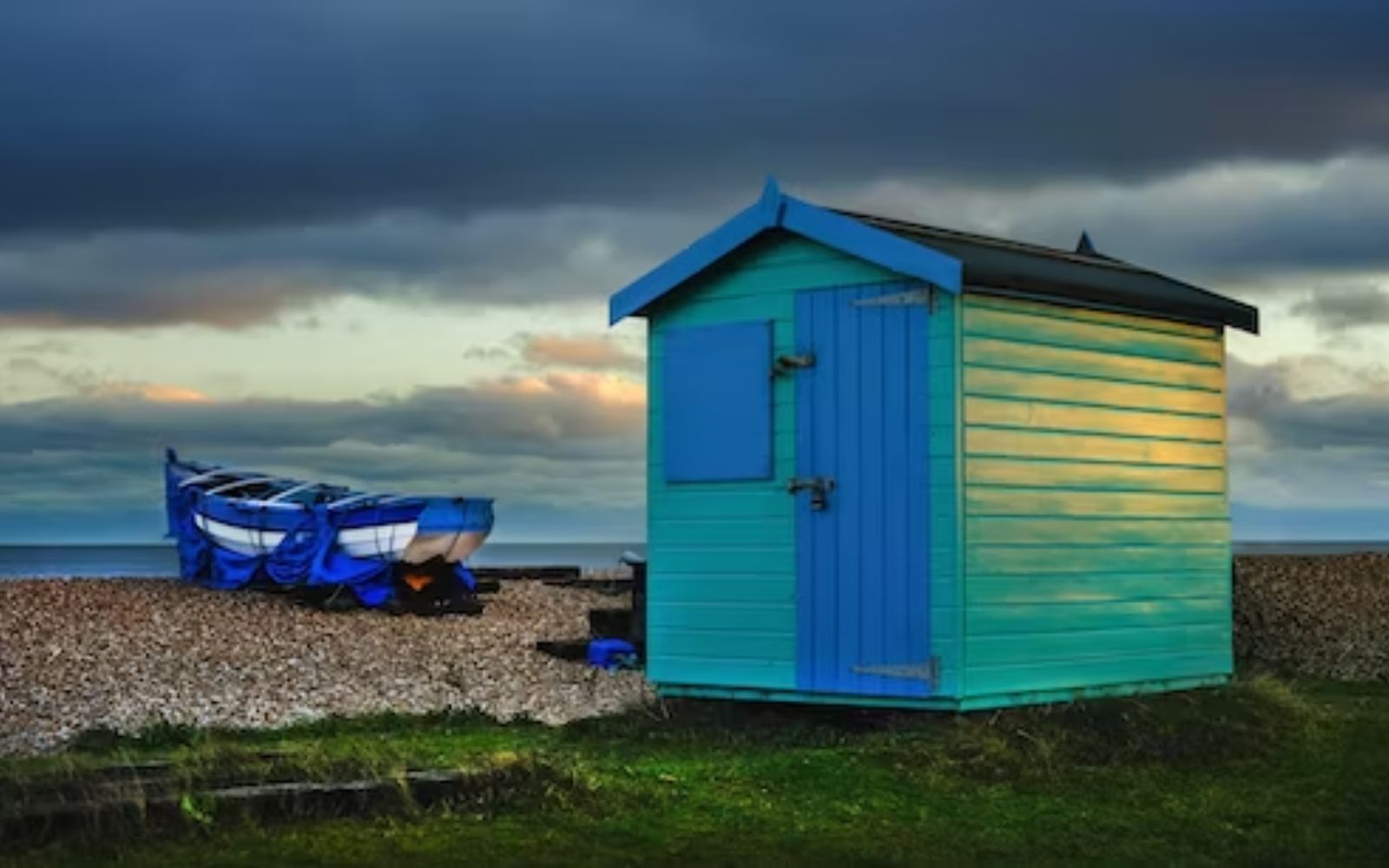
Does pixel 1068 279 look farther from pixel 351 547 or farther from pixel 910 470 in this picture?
pixel 351 547

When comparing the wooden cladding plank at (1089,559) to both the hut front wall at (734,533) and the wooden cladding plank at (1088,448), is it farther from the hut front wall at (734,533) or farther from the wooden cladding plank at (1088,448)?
the hut front wall at (734,533)

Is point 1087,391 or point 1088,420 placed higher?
point 1087,391

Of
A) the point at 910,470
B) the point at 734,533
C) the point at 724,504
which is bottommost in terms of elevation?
the point at 734,533

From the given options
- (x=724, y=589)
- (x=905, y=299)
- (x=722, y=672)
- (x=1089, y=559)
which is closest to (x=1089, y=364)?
(x=1089, y=559)

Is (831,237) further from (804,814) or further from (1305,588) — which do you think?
(1305,588)

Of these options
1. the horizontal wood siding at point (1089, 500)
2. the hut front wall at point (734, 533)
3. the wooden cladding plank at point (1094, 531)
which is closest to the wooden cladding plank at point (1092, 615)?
the horizontal wood siding at point (1089, 500)

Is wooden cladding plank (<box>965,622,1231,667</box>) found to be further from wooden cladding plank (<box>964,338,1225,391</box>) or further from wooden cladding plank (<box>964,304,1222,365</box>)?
wooden cladding plank (<box>964,304,1222,365</box>)

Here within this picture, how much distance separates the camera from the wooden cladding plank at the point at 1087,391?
12.6 metres

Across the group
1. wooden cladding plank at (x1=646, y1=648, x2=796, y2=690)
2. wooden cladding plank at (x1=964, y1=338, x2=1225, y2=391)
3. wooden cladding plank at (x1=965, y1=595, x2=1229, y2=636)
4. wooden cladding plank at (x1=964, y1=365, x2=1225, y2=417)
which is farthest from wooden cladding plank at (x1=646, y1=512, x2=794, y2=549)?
wooden cladding plank at (x1=964, y1=338, x2=1225, y2=391)

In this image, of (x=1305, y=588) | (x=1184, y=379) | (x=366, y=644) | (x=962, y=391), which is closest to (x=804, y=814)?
(x=962, y=391)

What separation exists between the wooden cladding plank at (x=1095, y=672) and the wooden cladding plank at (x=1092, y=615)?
9.3 inches

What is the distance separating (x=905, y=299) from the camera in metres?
12.6

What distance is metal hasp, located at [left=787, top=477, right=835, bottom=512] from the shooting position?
12992 mm

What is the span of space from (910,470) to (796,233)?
6.24 ft
